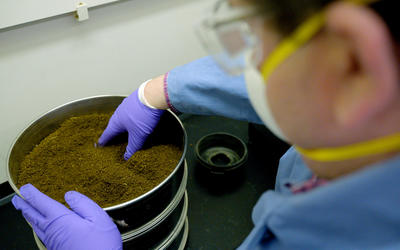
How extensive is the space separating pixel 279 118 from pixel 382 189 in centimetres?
14

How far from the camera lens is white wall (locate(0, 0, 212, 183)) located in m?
0.92

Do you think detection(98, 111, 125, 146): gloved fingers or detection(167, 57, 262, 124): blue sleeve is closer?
detection(167, 57, 262, 124): blue sleeve

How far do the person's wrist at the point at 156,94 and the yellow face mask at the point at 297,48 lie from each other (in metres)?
0.43

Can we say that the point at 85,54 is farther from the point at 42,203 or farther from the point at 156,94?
the point at 42,203

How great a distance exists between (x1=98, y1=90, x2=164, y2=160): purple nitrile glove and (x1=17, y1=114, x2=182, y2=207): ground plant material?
0.04 m

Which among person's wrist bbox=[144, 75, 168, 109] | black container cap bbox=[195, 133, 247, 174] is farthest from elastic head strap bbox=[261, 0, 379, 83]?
black container cap bbox=[195, 133, 247, 174]

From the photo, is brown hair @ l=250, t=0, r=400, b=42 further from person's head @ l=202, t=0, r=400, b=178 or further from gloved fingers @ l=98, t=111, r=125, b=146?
gloved fingers @ l=98, t=111, r=125, b=146

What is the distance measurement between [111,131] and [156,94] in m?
0.18

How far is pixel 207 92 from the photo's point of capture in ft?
2.38

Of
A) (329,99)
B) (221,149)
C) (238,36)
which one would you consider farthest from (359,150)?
(221,149)

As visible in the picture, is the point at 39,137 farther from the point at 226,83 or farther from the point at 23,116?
the point at 226,83

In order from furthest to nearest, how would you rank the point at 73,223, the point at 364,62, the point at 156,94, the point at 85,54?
1. the point at 85,54
2. the point at 156,94
3. the point at 73,223
4. the point at 364,62

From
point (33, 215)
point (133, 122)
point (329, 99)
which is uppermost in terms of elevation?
point (329, 99)

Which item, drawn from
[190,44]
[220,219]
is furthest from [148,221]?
[190,44]
